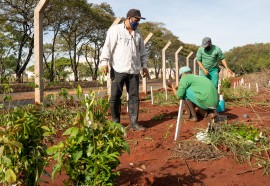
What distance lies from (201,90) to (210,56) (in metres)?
2.00

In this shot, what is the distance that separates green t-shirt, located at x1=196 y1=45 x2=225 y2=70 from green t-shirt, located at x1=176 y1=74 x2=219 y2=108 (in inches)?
73.8

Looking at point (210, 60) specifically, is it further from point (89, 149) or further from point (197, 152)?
point (89, 149)

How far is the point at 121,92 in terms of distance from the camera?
415 cm

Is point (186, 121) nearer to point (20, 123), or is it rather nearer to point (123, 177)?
point (123, 177)

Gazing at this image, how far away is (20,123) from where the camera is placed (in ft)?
5.41

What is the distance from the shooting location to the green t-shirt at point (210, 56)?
19.3 ft

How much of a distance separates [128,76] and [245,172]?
2.05 meters

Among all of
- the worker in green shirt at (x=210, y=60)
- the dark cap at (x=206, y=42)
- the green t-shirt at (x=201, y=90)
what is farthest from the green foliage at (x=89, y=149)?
the worker in green shirt at (x=210, y=60)

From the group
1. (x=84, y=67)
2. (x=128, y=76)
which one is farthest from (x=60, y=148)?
(x=84, y=67)

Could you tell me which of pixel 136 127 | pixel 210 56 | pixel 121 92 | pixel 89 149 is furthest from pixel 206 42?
pixel 89 149

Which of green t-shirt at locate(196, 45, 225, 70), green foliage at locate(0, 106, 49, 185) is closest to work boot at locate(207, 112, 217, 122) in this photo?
green t-shirt at locate(196, 45, 225, 70)

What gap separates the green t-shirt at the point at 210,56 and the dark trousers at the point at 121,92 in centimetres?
217

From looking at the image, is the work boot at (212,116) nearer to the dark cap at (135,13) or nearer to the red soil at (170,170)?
the red soil at (170,170)

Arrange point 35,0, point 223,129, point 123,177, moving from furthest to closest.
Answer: point 35,0
point 223,129
point 123,177
